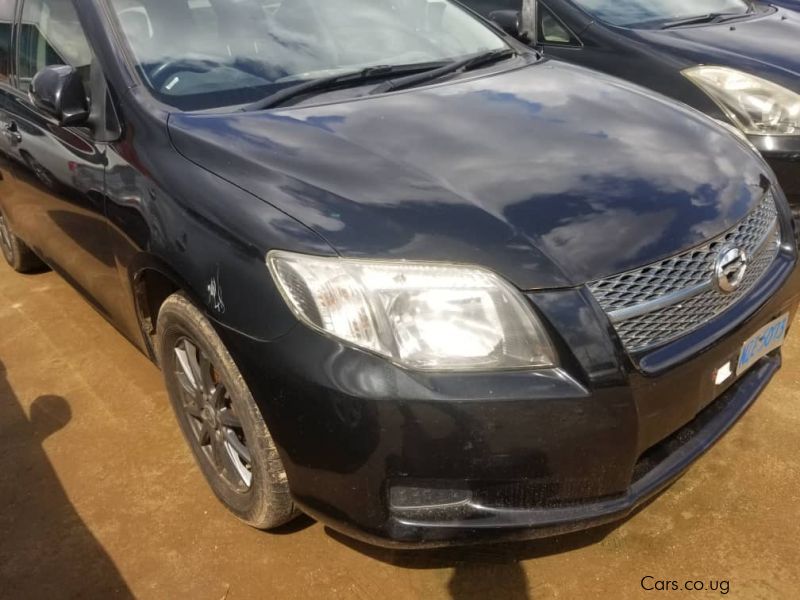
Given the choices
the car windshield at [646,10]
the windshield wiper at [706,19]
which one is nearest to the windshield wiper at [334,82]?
the car windshield at [646,10]

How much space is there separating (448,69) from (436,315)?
137cm

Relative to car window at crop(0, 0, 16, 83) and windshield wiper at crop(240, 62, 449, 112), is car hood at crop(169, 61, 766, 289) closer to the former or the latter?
windshield wiper at crop(240, 62, 449, 112)

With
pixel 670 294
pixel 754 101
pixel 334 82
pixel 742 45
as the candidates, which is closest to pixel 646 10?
pixel 742 45

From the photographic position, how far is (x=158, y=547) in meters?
2.39

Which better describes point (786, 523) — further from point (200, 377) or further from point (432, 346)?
point (200, 377)

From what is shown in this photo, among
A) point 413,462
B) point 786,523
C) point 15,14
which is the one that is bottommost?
point 786,523

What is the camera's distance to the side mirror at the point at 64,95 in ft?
8.08

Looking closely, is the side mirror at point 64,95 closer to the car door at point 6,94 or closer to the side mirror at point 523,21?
the car door at point 6,94

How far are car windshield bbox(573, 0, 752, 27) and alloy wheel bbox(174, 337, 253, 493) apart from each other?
10.1 ft

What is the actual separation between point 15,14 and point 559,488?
3.09 m

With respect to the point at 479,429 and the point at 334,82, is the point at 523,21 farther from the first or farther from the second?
the point at 479,429

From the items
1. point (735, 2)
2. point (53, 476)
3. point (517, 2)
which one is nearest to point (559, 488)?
point (53, 476)

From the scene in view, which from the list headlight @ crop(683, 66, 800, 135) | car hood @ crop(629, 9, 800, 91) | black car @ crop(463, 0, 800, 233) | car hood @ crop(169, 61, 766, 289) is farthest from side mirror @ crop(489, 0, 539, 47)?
car hood @ crop(169, 61, 766, 289)

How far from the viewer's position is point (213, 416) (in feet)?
7.72
